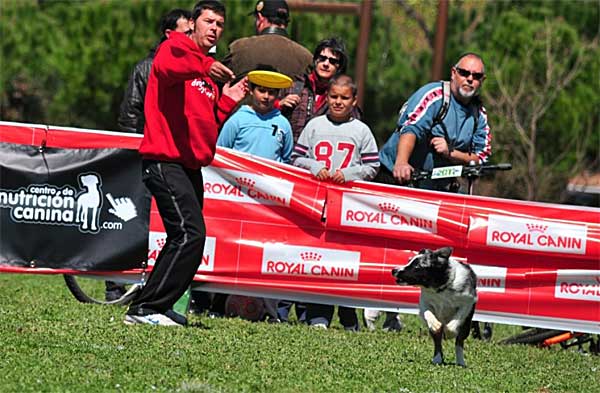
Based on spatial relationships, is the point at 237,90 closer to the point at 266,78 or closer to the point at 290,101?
the point at 266,78

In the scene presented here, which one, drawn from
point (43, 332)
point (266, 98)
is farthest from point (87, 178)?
point (43, 332)

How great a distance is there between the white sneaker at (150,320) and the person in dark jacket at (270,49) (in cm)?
272

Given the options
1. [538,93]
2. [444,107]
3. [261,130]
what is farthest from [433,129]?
[538,93]

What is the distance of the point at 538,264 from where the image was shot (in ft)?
33.8

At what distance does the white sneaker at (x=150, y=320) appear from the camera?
346 inches

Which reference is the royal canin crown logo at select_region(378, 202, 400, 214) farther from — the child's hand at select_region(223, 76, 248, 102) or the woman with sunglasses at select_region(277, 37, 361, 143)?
the child's hand at select_region(223, 76, 248, 102)

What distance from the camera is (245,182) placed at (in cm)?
1032

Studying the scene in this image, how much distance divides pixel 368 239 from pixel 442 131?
102cm

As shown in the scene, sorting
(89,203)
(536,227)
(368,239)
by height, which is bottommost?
(368,239)

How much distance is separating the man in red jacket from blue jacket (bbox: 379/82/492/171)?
205cm

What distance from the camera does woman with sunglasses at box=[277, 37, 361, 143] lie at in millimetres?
10688

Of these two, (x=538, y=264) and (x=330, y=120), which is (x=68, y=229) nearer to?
(x=330, y=120)

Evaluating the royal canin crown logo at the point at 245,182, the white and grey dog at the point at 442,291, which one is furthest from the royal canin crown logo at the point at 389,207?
the white and grey dog at the point at 442,291

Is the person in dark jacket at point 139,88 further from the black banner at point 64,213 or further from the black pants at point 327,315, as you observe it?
the black pants at point 327,315
